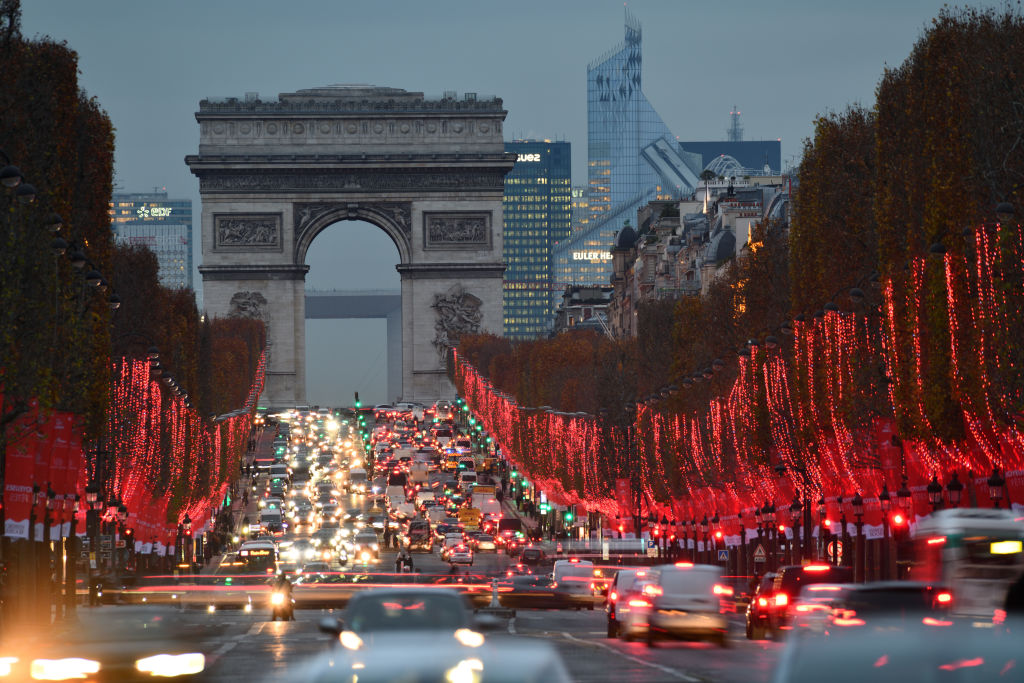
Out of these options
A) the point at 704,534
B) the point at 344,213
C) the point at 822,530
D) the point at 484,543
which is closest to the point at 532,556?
the point at 704,534

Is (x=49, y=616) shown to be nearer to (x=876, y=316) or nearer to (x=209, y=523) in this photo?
(x=876, y=316)

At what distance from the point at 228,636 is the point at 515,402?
93.6 metres

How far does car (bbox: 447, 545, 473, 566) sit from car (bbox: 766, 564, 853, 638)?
41912 mm

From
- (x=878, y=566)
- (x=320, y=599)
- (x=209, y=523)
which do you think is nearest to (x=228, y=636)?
(x=320, y=599)

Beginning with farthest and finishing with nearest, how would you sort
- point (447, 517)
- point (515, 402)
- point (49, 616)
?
point (515, 402)
point (447, 517)
point (49, 616)

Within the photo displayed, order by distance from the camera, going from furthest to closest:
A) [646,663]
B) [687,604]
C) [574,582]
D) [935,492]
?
[574,582] < [935,492] < [687,604] < [646,663]

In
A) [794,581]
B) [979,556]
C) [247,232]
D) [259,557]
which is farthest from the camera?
[247,232]

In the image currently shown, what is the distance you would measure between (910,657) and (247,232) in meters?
139

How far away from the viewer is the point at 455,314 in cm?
14938

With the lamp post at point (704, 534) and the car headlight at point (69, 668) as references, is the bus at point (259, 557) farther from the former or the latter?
the car headlight at point (69, 668)


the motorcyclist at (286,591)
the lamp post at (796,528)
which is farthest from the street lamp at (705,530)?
the motorcyclist at (286,591)

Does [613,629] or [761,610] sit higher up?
[761,610]

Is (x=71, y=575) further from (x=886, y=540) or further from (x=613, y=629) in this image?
(x=886, y=540)

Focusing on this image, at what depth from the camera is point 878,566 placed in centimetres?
6088
